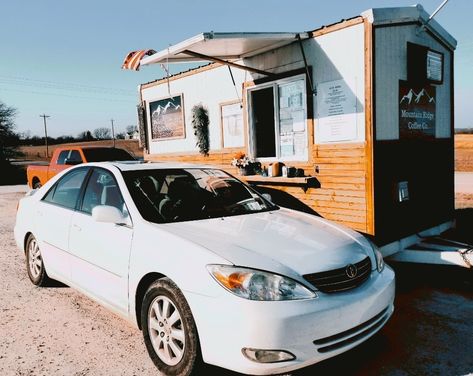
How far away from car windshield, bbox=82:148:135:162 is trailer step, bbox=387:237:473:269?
883 cm

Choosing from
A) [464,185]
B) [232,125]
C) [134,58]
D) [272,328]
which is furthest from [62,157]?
[464,185]

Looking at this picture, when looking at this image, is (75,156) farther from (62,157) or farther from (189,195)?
(189,195)

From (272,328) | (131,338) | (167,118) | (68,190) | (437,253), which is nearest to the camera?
(272,328)

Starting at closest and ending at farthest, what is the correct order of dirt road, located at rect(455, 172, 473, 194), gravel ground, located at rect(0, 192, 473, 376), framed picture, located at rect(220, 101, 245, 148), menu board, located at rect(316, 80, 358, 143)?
gravel ground, located at rect(0, 192, 473, 376)
menu board, located at rect(316, 80, 358, 143)
framed picture, located at rect(220, 101, 245, 148)
dirt road, located at rect(455, 172, 473, 194)

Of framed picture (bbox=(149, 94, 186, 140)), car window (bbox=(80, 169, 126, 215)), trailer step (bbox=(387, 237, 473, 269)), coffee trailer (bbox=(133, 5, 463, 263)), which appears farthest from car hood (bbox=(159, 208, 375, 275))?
framed picture (bbox=(149, 94, 186, 140))

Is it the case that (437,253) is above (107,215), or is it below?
below

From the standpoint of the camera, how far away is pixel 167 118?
34.7 ft

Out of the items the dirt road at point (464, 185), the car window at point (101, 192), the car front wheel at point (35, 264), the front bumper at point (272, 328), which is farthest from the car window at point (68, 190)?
the dirt road at point (464, 185)

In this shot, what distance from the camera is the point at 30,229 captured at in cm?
520

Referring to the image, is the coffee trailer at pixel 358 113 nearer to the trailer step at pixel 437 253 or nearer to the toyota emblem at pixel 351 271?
the trailer step at pixel 437 253

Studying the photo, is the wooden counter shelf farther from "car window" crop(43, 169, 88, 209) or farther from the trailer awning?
"car window" crop(43, 169, 88, 209)

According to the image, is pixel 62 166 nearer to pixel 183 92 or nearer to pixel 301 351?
pixel 183 92

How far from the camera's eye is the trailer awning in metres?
6.09

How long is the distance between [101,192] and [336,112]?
384 centimetres
